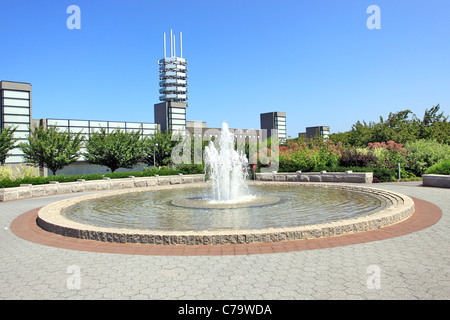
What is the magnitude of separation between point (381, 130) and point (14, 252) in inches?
1292

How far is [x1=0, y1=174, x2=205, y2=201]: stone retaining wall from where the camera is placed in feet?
55.8

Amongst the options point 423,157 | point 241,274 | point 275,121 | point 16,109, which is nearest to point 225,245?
point 241,274

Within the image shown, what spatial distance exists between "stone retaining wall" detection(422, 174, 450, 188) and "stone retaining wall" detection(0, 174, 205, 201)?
577 inches

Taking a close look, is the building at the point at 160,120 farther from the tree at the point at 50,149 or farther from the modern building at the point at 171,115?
the tree at the point at 50,149

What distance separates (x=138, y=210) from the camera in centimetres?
1209

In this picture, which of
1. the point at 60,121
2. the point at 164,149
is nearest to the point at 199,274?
the point at 164,149

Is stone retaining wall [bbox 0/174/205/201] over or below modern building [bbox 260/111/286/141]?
below

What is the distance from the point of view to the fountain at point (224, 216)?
7426 millimetres

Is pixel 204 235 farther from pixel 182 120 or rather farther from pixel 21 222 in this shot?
pixel 182 120

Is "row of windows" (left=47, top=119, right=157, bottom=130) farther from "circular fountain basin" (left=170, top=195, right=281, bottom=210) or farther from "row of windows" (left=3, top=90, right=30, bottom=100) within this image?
"circular fountain basin" (left=170, top=195, right=281, bottom=210)

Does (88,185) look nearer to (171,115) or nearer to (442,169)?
(442,169)

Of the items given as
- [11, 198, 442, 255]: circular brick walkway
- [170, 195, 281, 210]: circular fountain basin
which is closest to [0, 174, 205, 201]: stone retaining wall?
[11, 198, 442, 255]: circular brick walkway

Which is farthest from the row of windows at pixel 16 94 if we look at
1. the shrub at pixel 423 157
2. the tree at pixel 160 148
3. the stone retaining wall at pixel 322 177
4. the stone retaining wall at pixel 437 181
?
the stone retaining wall at pixel 437 181

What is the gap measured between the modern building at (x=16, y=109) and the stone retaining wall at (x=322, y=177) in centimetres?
2747
